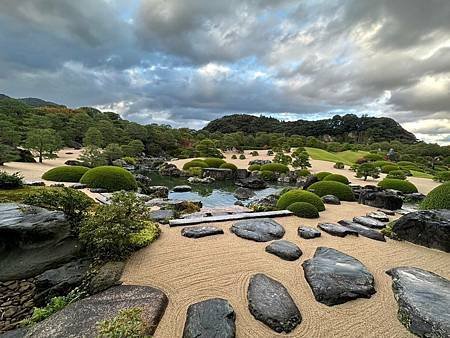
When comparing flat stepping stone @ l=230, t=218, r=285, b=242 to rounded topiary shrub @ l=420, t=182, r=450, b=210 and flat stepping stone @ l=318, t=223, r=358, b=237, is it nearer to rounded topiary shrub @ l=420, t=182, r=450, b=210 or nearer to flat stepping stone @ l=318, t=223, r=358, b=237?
flat stepping stone @ l=318, t=223, r=358, b=237

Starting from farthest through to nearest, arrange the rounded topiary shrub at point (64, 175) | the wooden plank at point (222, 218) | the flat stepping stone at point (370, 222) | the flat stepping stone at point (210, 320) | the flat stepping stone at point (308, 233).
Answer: the rounded topiary shrub at point (64, 175) < the flat stepping stone at point (370, 222) < the wooden plank at point (222, 218) < the flat stepping stone at point (308, 233) < the flat stepping stone at point (210, 320)

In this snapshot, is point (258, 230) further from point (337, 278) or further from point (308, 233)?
point (337, 278)

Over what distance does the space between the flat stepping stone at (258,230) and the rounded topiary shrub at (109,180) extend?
304 inches

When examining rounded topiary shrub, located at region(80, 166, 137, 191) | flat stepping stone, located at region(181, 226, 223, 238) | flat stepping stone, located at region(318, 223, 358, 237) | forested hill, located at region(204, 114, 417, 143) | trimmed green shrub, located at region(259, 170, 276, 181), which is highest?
forested hill, located at region(204, 114, 417, 143)

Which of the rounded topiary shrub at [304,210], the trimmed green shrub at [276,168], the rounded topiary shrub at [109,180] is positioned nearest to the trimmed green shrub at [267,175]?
the trimmed green shrub at [276,168]

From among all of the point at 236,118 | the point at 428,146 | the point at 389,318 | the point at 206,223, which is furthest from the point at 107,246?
the point at 236,118

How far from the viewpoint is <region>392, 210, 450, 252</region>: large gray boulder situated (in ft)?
20.6

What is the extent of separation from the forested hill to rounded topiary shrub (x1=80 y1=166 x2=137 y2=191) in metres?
63.2

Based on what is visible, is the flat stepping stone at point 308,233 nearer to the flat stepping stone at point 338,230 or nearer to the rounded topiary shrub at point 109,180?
the flat stepping stone at point 338,230

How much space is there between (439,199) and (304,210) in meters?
4.19

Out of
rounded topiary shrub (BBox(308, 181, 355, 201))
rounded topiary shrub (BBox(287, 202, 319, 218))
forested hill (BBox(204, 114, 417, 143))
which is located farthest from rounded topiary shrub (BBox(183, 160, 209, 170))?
forested hill (BBox(204, 114, 417, 143))

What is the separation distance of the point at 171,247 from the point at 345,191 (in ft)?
32.0

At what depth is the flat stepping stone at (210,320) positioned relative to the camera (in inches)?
133

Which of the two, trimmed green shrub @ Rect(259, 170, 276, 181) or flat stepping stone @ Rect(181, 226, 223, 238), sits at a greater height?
flat stepping stone @ Rect(181, 226, 223, 238)
